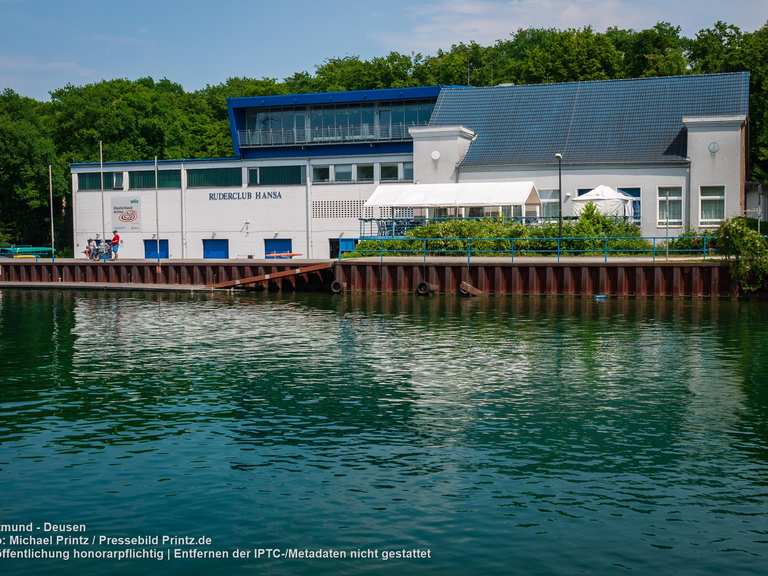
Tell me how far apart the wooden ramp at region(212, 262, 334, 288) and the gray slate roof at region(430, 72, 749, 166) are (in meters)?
13.6

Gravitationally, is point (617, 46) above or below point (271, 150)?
above

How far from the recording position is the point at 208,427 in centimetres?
2016

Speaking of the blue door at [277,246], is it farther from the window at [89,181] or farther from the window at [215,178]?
the window at [89,181]

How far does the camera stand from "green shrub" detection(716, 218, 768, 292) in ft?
142

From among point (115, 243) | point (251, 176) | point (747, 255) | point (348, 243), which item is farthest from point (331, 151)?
point (747, 255)

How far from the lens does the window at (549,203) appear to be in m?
58.8

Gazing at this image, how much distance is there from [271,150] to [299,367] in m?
44.6

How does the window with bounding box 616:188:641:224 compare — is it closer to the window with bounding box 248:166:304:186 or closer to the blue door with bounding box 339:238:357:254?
the blue door with bounding box 339:238:357:254

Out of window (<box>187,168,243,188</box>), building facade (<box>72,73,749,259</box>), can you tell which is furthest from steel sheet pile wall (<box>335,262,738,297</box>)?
window (<box>187,168,243,188</box>)

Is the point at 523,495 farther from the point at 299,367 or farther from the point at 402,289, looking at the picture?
the point at 402,289

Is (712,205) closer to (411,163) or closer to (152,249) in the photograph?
(411,163)

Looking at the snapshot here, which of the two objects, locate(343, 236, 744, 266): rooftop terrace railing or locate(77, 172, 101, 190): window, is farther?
locate(77, 172, 101, 190): window

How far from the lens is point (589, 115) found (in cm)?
6209

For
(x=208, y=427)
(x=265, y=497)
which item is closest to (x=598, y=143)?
(x=208, y=427)
